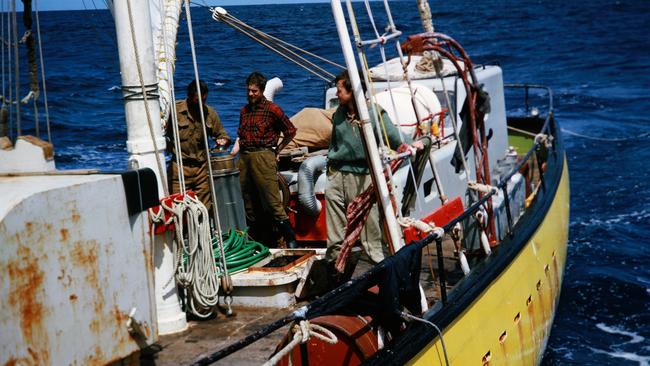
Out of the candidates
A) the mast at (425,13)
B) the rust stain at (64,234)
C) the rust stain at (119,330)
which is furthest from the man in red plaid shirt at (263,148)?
the rust stain at (64,234)

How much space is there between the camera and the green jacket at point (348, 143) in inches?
277

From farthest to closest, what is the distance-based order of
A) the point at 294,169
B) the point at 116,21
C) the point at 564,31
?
the point at 564,31, the point at 294,169, the point at 116,21

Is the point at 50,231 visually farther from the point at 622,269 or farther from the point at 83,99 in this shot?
the point at 83,99

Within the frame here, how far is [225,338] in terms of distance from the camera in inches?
262

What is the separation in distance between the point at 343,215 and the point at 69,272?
339 centimetres

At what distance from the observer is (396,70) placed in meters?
11.5

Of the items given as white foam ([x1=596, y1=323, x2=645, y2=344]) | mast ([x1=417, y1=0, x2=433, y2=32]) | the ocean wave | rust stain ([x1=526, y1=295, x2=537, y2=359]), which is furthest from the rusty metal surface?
the ocean wave

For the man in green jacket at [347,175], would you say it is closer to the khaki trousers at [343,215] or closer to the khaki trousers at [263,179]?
the khaki trousers at [343,215]

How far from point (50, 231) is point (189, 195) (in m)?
2.63

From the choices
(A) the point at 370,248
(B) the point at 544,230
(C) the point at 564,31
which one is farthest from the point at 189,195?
(C) the point at 564,31

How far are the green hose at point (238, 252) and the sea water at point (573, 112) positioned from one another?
7.03 feet

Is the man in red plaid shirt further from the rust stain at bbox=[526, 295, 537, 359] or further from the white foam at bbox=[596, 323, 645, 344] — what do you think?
the white foam at bbox=[596, 323, 645, 344]

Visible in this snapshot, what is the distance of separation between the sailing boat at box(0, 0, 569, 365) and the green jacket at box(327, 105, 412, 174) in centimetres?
20

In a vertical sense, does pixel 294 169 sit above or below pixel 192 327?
above
